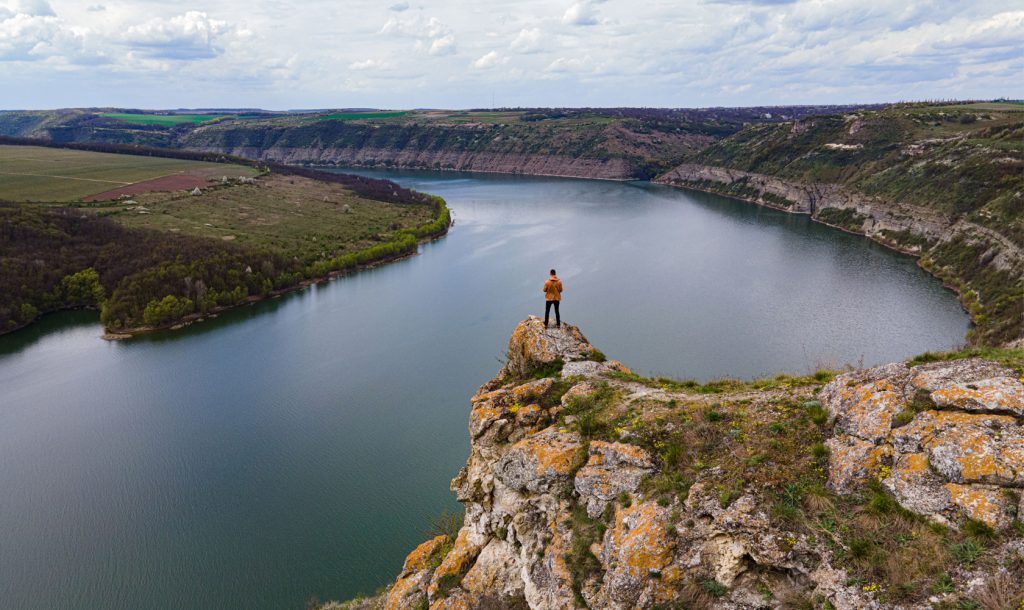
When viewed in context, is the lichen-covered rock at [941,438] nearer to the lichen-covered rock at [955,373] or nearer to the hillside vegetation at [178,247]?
the lichen-covered rock at [955,373]

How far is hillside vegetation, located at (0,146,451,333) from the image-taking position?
51188mm

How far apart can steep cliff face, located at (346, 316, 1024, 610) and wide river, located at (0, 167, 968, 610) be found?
2.58 metres

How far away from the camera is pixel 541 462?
11.2 meters

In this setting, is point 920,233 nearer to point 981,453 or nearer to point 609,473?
point 981,453

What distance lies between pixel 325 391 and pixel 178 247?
3559 cm

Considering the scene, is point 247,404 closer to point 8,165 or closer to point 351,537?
point 351,537

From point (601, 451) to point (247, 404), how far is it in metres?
30.6

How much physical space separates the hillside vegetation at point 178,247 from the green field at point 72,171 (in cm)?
144

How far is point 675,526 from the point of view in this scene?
894 cm

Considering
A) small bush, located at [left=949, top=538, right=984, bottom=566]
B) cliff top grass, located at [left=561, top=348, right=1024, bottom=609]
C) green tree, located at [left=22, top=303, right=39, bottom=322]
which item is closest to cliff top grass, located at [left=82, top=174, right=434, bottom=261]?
green tree, located at [left=22, top=303, right=39, bottom=322]

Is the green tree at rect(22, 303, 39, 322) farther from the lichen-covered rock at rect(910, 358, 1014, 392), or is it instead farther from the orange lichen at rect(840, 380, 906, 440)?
the lichen-covered rock at rect(910, 358, 1014, 392)

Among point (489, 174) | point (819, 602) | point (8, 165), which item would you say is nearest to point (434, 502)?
point (819, 602)

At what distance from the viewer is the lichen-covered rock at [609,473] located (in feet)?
33.1

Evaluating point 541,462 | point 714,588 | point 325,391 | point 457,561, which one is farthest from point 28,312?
point 714,588
